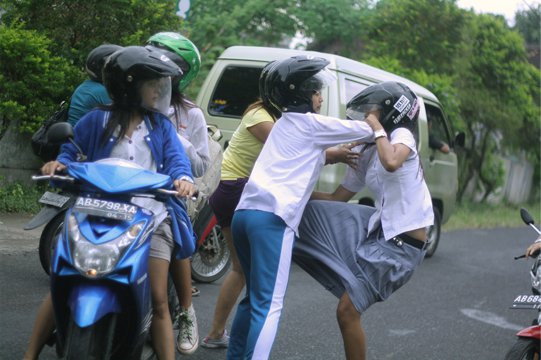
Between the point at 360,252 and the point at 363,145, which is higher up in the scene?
the point at 363,145

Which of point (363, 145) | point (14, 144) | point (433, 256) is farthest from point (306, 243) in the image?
point (433, 256)

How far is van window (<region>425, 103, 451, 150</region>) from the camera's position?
1045 centimetres

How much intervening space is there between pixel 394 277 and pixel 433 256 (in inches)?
263

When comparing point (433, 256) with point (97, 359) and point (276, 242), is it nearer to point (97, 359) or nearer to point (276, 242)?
point (276, 242)

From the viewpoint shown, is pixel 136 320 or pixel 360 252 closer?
pixel 136 320

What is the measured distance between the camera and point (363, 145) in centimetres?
452

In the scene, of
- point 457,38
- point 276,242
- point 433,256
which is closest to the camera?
point 276,242

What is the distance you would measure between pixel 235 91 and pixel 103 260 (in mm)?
5394

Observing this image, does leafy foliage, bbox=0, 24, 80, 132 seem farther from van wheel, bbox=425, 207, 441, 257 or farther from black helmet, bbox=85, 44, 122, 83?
van wheel, bbox=425, 207, 441, 257

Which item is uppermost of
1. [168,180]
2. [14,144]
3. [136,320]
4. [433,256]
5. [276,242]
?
[168,180]

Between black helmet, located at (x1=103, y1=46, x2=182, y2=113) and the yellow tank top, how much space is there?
133 cm

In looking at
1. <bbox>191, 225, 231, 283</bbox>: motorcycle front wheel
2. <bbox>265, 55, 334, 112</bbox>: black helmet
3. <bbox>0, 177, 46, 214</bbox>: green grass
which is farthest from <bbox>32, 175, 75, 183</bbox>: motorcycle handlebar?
<bbox>0, 177, 46, 214</bbox>: green grass

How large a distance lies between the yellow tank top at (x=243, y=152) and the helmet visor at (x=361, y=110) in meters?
0.92

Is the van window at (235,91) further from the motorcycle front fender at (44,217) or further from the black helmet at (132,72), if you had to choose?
the black helmet at (132,72)
